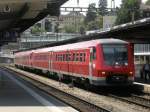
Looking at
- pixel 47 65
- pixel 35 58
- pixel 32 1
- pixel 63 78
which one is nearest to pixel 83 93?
pixel 32 1

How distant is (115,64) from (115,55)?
0.46m

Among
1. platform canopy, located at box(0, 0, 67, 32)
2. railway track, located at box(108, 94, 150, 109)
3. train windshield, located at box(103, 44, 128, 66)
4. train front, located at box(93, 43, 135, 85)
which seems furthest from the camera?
train windshield, located at box(103, 44, 128, 66)

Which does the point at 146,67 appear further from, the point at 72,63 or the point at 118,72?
the point at 118,72

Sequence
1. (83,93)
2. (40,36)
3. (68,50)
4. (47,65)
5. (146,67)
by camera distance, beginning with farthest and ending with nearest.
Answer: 1. (40,36)
2. (47,65)
3. (146,67)
4. (68,50)
5. (83,93)

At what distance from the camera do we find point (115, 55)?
25016 mm

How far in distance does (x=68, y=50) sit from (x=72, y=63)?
1.91m

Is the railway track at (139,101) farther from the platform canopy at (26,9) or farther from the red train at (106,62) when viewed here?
the platform canopy at (26,9)

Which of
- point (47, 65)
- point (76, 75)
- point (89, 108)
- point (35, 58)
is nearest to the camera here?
point (89, 108)

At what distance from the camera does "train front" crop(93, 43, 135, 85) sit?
80.7 ft

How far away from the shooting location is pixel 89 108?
61.5ft

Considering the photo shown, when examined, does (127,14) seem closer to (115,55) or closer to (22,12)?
(22,12)

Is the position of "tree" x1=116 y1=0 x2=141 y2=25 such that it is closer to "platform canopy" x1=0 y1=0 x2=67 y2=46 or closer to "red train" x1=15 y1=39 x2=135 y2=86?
"platform canopy" x1=0 y1=0 x2=67 y2=46

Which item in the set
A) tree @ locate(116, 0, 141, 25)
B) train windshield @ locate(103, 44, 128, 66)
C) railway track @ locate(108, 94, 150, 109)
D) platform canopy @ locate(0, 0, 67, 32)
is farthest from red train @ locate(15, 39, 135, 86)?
tree @ locate(116, 0, 141, 25)

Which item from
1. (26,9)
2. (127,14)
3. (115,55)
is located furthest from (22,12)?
(127,14)
